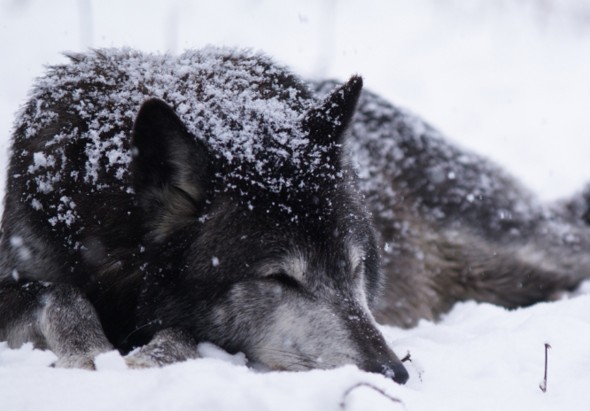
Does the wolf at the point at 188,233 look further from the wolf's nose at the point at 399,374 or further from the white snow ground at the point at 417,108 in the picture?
the white snow ground at the point at 417,108

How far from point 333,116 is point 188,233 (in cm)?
85

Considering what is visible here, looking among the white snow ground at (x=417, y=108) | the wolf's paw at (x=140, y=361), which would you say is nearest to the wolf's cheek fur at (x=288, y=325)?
the white snow ground at (x=417, y=108)

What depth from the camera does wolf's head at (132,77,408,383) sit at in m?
2.57

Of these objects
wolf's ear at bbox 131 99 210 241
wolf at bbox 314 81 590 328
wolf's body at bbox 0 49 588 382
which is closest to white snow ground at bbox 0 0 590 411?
wolf's body at bbox 0 49 588 382

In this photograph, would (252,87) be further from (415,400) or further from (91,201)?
(415,400)

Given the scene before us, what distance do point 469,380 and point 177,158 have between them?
1.43 metres

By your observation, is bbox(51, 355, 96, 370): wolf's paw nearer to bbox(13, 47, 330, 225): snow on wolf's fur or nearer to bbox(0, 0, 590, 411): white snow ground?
bbox(0, 0, 590, 411): white snow ground

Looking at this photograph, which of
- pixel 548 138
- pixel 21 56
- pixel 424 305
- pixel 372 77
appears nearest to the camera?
pixel 424 305

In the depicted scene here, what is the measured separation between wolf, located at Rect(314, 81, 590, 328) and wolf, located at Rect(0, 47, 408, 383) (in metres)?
1.83

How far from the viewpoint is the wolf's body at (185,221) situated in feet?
8.39

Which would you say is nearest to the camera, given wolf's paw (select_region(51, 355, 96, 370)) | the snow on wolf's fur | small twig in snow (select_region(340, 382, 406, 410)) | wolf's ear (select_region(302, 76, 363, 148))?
small twig in snow (select_region(340, 382, 406, 410))

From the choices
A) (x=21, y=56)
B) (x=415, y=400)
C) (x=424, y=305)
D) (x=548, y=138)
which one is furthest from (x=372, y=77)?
(x=415, y=400)

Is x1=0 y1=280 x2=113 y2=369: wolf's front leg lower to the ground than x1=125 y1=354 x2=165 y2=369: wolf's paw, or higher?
lower

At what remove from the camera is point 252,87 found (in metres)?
3.13
